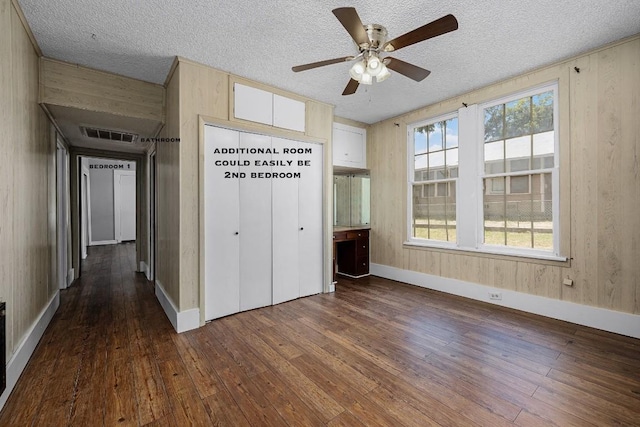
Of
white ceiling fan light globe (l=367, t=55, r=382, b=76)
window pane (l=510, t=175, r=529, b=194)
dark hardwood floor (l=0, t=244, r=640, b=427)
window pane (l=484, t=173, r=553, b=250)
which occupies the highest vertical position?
white ceiling fan light globe (l=367, t=55, r=382, b=76)

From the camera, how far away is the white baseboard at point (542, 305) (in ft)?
8.51

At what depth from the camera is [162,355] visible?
7.52 ft


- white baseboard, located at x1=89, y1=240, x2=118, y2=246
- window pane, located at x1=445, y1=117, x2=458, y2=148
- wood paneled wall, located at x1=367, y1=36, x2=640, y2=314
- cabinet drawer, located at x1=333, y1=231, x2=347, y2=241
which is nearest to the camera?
wood paneled wall, located at x1=367, y1=36, x2=640, y2=314

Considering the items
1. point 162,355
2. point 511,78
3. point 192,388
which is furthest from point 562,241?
point 162,355

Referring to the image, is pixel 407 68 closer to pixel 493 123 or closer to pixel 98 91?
pixel 493 123

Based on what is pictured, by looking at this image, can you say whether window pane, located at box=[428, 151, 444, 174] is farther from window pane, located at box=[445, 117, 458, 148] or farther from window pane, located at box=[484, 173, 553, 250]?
window pane, located at box=[484, 173, 553, 250]

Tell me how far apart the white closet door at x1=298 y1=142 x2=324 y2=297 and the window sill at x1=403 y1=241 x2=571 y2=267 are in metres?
1.53

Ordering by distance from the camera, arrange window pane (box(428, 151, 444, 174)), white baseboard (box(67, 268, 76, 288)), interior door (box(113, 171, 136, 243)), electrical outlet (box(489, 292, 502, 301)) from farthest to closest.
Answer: interior door (box(113, 171, 136, 243)) < white baseboard (box(67, 268, 76, 288)) < window pane (box(428, 151, 444, 174)) < electrical outlet (box(489, 292, 502, 301))

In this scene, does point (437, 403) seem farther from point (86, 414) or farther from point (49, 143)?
point (49, 143)

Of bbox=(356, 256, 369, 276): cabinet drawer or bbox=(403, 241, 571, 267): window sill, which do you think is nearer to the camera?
bbox=(403, 241, 571, 267): window sill

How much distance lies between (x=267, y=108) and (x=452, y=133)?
8.50ft

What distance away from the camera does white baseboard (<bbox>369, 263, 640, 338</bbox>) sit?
259 cm

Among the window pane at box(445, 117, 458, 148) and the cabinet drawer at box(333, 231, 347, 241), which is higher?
the window pane at box(445, 117, 458, 148)

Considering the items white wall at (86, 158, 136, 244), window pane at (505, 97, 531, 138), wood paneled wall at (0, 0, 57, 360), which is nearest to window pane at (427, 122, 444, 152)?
window pane at (505, 97, 531, 138)
